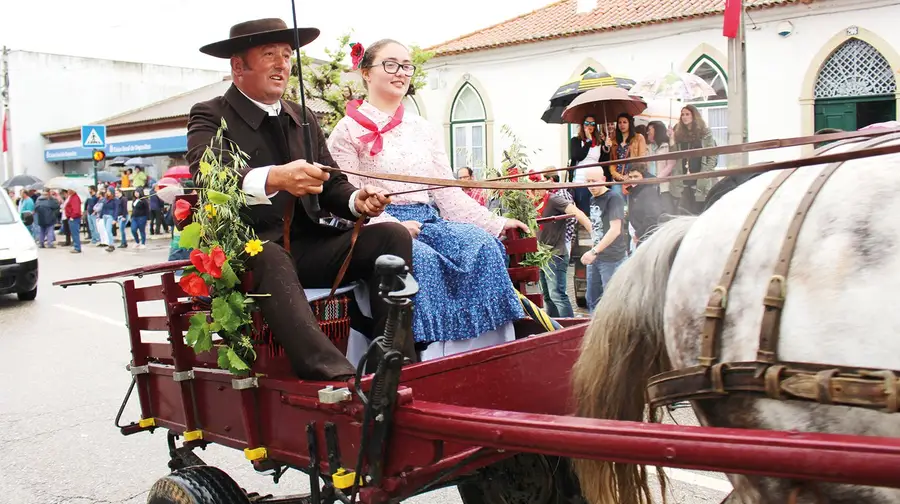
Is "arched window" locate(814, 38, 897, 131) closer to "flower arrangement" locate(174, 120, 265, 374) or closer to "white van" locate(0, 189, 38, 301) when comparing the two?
"white van" locate(0, 189, 38, 301)

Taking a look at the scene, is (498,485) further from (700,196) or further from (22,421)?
(700,196)


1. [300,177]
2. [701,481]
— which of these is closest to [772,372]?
[300,177]

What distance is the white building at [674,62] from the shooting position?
13570 millimetres

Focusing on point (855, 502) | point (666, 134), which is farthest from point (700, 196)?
point (855, 502)

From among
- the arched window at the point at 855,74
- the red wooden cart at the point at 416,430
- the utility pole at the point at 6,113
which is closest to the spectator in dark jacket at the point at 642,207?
the red wooden cart at the point at 416,430

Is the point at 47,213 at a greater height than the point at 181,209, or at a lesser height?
lesser

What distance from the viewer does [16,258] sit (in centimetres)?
1065

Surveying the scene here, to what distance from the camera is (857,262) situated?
1779 mm

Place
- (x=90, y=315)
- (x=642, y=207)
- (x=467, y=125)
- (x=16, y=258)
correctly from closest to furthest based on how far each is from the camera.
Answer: (x=642, y=207) → (x=90, y=315) → (x=16, y=258) → (x=467, y=125)

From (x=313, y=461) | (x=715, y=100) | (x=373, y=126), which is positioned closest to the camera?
(x=313, y=461)

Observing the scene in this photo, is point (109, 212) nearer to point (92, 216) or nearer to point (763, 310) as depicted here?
point (92, 216)

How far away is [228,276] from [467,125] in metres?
16.9

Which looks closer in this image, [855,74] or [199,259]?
[199,259]

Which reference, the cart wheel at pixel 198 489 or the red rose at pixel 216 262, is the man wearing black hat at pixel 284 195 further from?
the cart wheel at pixel 198 489
